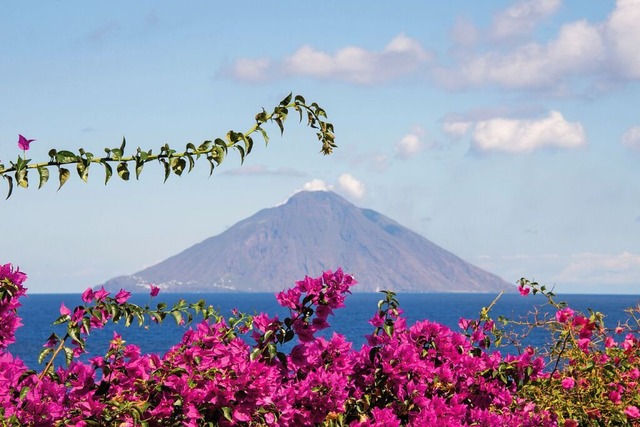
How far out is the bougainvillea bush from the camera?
4.82m

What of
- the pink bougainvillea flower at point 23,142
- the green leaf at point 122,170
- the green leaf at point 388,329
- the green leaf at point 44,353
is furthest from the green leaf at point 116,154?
the green leaf at point 388,329

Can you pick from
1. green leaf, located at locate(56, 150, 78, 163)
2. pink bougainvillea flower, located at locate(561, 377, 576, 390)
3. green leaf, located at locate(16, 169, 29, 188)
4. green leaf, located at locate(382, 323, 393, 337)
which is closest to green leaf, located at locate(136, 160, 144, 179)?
green leaf, located at locate(56, 150, 78, 163)

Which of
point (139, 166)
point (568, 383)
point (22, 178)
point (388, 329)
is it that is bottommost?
point (568, 383)

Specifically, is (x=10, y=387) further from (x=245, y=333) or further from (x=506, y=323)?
(x=506, y=323)

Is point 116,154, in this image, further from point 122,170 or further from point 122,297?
point 122,297

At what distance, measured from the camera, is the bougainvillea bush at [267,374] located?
4816mm

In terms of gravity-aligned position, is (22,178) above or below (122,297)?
above

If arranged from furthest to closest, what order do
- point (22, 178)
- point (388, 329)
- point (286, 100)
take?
point (388, 329)
point (286, 100)
point (22, 178)

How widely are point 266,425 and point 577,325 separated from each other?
3.57 meters

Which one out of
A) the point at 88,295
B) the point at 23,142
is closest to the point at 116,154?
the point at 23,142

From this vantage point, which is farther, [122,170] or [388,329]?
[388,329]

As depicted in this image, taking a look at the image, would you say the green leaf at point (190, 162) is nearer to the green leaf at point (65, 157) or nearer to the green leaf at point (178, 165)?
the green leaf at point (178, 165)

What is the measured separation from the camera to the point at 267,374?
15.8ft

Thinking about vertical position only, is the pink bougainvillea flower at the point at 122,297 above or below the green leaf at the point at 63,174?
below
